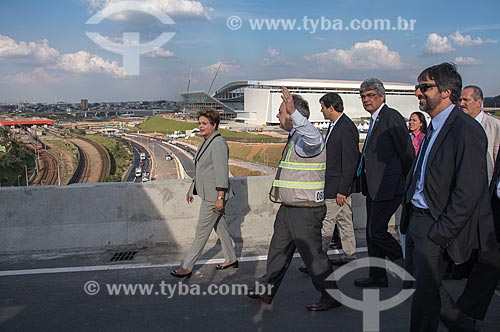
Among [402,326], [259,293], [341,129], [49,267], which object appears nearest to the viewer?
[402,326]

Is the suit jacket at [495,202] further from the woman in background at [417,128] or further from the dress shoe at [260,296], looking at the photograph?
the woman in background at [417,128]

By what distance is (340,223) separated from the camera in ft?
17.1

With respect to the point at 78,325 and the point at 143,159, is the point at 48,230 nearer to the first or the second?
the point at 78,325

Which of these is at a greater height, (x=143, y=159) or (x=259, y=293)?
(x=259, y=293)

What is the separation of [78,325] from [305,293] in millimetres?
2067

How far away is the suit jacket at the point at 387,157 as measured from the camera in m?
4.27

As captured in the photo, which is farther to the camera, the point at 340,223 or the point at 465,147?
the point at 340,223

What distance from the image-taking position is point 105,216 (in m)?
5.77

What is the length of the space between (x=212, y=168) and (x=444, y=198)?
8.65ft

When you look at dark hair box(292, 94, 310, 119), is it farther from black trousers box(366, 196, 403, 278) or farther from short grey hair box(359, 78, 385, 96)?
black trousers box(366, 196, 403, 278)

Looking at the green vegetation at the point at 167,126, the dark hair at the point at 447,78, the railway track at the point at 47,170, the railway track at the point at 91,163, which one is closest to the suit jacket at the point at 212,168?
the dark hair at the point at 447,78

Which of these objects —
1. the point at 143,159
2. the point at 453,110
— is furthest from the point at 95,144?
the point at 453,110

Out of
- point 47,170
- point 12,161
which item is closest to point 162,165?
point 47,170

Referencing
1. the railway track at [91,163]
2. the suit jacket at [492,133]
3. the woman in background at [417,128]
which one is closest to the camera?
the suit jacket at [492,133]
